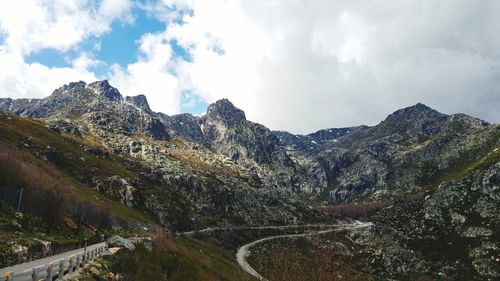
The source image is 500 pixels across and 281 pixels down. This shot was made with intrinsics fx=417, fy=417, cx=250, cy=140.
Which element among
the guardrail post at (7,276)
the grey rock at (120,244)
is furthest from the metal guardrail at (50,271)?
the grey rock at (120,244)

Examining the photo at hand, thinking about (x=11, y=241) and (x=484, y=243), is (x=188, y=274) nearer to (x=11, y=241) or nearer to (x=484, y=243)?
(x=11, y=241)

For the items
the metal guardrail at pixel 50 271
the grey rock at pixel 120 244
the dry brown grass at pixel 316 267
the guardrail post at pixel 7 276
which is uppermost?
the dry brown grass at pixel 316 267

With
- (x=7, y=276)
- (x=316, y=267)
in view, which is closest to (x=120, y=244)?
(x=7, y=276)

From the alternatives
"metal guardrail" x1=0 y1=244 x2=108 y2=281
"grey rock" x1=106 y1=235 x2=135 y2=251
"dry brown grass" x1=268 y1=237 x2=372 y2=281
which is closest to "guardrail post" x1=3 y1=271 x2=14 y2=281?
"metal guardrail" x1=0 y1=244 x2=108 y2=281

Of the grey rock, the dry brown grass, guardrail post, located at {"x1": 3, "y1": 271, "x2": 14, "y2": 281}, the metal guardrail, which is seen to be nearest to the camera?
guardrail post, located at {"x1": 3, "y1": 271, "x2": 14, "y2": 281}

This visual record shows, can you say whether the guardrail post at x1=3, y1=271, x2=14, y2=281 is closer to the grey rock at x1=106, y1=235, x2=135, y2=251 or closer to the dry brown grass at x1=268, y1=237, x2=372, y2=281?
the dry brown grass at x1=268, y1=237, x2=372, y2=281

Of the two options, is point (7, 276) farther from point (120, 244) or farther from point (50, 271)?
point (120, 244)

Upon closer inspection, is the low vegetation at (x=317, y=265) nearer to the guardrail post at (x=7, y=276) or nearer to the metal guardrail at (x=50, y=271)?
the metal guardrail at (x=50, y=271)

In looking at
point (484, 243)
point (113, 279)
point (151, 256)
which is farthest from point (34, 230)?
point (484, 243)

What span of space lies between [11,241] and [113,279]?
10.1 m

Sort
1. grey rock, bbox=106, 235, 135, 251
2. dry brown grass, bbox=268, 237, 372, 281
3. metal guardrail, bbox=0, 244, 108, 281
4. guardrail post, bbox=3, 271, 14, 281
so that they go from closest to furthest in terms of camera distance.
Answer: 1. guardrail post, bbox=3, 271, 14, 281
2. dry brown grass, bbox=268, 237, 372, 281
3. metal guardrail, bbox=0, 244, 108, 281
4. grey rock, bbox=106, 235, 135, 251

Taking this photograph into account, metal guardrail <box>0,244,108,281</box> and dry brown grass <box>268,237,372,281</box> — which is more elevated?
dry brown grass <box>268,237,372,281</box>

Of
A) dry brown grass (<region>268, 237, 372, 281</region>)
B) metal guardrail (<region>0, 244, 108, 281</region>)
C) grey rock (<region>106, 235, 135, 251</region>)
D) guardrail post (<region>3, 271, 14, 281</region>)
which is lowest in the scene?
grey rock (<region>106, 235, 135, 251</region>)

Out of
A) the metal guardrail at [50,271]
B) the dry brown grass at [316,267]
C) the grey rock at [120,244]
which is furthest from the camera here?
the grey rock at [120,244]
